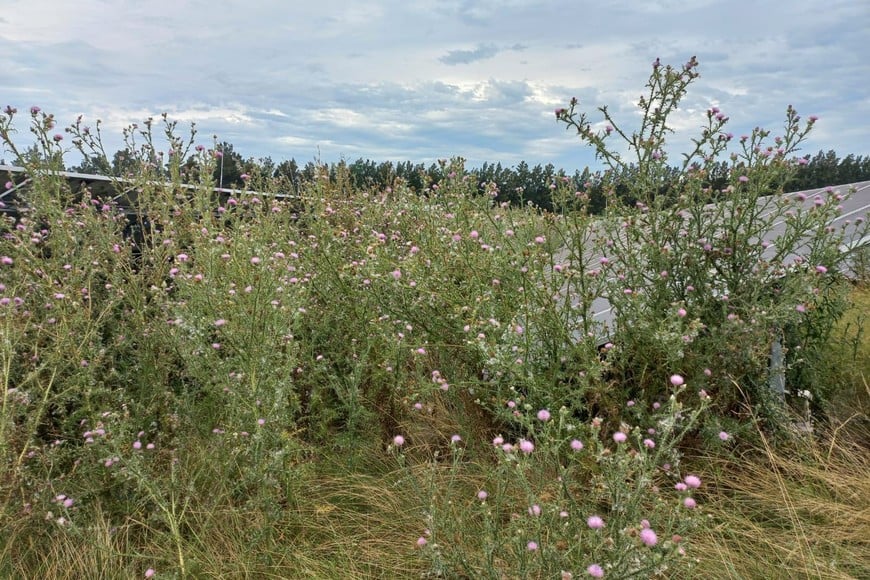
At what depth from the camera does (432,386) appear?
2.77 metres

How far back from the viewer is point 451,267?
339 centimetres

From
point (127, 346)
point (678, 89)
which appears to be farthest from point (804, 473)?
point (127, 346)

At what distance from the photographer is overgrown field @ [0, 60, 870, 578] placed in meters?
2.35

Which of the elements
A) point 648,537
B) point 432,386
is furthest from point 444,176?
point 648,537

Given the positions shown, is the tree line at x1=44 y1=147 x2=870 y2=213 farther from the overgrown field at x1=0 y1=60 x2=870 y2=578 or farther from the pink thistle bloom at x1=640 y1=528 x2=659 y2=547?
the pink thistle bloom at x1=640 y1=528 x2=659 y2=547

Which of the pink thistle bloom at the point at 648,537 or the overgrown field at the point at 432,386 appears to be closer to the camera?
the pink thistle bloom at the point at 648,537

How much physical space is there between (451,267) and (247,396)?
4.55 feet

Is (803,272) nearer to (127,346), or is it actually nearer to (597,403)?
(597,403)

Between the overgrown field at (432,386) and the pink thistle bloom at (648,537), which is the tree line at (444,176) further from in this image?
the pink thistle bloom at (648,537)

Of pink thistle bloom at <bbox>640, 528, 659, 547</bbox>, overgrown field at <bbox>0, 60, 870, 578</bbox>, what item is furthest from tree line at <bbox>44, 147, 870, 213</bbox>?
pink thistle bloom at <bbox>640, 528, 659, 547</bbox>

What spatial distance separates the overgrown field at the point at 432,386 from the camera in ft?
7.72

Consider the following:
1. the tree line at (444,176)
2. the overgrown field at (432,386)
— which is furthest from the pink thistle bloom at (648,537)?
the tree line at (444,176)

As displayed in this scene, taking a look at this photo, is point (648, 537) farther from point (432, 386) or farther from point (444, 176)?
point (444, 176)

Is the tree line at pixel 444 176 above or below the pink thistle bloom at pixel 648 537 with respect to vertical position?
above
